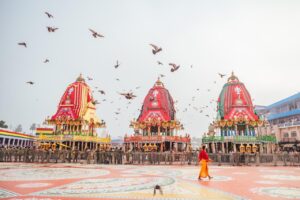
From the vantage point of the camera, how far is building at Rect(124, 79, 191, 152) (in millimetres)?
37438

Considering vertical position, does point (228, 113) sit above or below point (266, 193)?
above

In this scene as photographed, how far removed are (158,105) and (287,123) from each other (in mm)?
24654

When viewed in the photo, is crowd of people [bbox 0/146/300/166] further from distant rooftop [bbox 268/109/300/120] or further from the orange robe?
distant rooftop [bbox 268/109/300/120]

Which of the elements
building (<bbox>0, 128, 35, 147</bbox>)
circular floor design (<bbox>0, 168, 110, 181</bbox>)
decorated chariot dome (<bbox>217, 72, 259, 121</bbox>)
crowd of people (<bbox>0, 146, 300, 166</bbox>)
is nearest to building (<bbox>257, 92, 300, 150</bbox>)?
decorated chariot dome (<bbox>217, 72, 259, 121</bbox>)

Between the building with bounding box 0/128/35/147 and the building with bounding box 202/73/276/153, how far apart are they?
4142 centimetres

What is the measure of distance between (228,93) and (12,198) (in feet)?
126

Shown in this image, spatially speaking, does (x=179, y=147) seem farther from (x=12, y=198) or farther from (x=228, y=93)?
(x=12, y=198)

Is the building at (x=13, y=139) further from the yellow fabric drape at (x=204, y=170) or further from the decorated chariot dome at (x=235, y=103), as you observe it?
the yellow fabric drape at (x=204, y=170)

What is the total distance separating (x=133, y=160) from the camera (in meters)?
25.2

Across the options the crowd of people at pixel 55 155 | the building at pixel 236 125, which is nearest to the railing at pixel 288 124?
the building at pixel 236 125

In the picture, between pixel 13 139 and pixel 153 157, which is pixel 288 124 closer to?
pixel 153 157

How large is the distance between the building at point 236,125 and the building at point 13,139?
41.4 meters

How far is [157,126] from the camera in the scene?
4156 cm

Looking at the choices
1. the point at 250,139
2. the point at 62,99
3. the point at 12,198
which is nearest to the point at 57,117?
the point at 62,99
